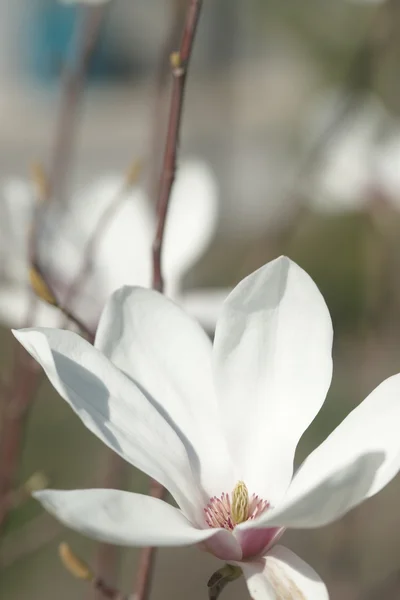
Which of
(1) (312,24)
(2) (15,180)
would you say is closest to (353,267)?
(1) (312,24)

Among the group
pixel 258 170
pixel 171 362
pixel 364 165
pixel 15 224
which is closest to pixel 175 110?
pixel 171 362

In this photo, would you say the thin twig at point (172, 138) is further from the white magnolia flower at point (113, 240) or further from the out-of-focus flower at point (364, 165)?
the out-of-focus flower at point (364, 165)

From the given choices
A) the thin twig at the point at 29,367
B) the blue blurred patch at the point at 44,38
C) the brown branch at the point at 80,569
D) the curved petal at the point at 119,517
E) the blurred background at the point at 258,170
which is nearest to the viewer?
the curved petal at the point at 119,517

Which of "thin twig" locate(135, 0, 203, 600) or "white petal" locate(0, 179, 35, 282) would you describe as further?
"white petal" locate(0, 179, 35, 282)

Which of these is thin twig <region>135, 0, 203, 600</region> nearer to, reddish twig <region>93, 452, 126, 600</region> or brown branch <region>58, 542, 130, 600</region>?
brown branch <region>58, 542, 130, 600</region>

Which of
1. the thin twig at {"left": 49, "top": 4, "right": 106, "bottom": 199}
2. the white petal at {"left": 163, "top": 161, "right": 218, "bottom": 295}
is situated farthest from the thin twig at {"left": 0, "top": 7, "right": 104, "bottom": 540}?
the white petal at {"left": 163, "top": 161, "right": 218, "bottom": 295}

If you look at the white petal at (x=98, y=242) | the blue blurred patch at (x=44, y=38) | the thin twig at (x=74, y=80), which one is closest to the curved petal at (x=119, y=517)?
the thin twig at (x=74, y=80)

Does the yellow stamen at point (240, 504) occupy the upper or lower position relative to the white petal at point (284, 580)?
lower

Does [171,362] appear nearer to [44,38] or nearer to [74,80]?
[74,80]
